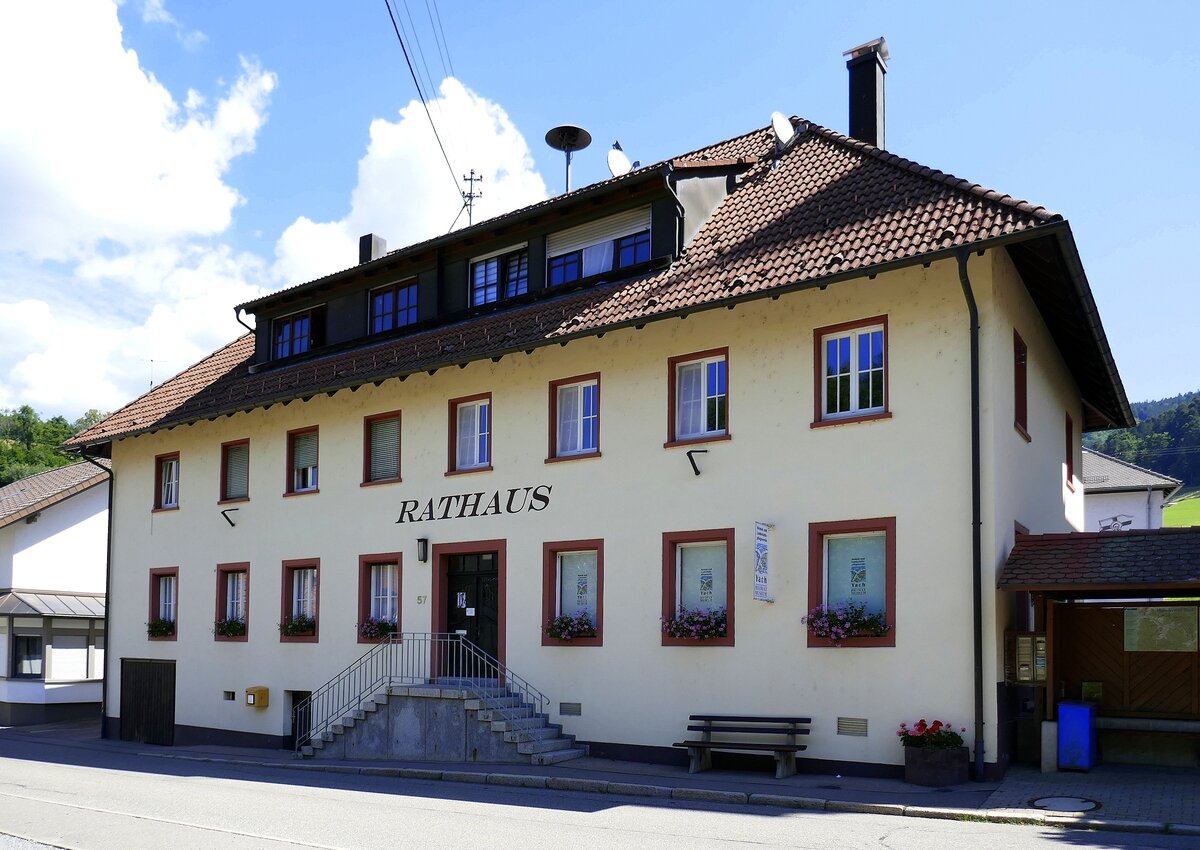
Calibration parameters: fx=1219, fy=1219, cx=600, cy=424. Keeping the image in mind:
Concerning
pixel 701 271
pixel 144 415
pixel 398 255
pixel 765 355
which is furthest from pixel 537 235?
pixel 144 415

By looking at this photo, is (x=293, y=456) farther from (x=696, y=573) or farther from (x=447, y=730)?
(x=696, y=573)

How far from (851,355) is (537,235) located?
23.1 feet

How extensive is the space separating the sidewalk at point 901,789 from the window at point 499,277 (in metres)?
8.27

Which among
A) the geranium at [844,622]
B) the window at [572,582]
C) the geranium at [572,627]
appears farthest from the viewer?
the window at [572,582]

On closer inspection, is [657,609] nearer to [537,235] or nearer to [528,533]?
[528,533]

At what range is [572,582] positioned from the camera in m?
19.0

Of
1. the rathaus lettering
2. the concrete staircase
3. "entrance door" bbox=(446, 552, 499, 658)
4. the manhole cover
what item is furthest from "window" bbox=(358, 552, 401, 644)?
the manhole cover

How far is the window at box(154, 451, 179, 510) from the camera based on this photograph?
87.5 ft

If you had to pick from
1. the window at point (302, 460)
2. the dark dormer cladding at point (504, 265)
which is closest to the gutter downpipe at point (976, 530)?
the dark dormer cladding at point (504, 265)

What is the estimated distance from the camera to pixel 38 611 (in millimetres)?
30641

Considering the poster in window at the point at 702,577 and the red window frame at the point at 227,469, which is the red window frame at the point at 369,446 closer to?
the red window frame at the point at 227,469

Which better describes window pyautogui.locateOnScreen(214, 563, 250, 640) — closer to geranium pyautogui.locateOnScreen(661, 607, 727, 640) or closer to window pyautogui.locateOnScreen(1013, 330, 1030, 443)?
geranium pyautogui.locateOnScreen(661, 607, 727, 640)

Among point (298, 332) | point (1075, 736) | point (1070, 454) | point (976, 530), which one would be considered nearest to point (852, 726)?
point (1075, 736)

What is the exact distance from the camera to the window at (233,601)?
949 inches
